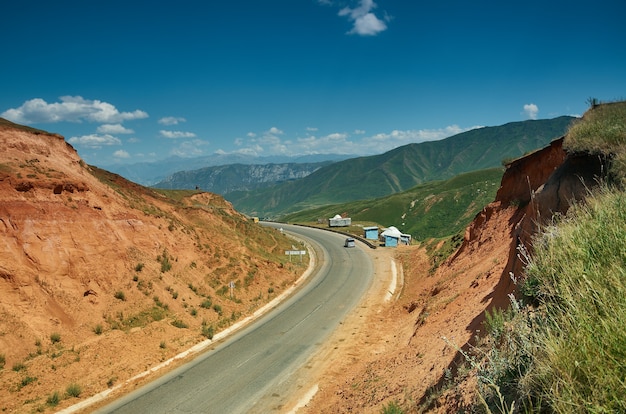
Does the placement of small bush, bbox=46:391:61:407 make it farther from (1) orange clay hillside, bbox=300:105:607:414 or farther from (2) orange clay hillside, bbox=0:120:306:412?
(1) orange clay hillside, bbox=300:105:607:414

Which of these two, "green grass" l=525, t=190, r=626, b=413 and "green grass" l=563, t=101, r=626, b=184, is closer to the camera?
"green grass" l=525, t=190, r=626, b=413

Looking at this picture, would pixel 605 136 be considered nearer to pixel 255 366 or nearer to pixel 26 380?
pixel 255 366

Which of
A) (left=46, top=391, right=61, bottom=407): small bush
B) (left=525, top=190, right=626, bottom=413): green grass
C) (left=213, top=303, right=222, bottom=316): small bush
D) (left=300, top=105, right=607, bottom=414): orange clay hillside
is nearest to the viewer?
(left=525, top=190, right=626, bottom=413): green grass

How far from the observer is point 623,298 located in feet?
12.0

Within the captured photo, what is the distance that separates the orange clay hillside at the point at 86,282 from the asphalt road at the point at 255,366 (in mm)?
2070

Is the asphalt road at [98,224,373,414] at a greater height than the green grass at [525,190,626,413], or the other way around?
the green grass at [525,190,626,413]

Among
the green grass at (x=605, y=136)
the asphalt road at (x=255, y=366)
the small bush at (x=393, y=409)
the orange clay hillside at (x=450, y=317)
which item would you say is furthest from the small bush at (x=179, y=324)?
the green grass at (x=605, y=136)

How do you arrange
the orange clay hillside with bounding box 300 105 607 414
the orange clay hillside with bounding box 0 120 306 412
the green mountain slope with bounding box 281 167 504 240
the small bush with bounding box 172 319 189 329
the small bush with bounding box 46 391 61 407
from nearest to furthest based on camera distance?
the orange clay hillside with bounding box 300 105 607 414
the small bush with bounding box 46 391 61 407
the orange clay hillside with bounding box 0 120 306 412
the small bush with bounding box 172 319 189 329
the green mountain slope with bounding box 281 167 504 240

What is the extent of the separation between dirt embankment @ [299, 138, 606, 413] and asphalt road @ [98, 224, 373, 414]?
202cm

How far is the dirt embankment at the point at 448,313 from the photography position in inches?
427

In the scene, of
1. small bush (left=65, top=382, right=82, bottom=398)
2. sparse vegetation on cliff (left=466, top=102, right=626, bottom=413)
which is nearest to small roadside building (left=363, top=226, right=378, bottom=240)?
small bush (left=65, top=382, right=82, bottom=398)

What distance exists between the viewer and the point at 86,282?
2292 centimetres

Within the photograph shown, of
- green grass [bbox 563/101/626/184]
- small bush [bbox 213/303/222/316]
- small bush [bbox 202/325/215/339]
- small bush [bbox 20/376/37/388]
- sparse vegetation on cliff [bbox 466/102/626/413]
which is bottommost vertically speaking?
small bush [bbox 202/325/215/339]

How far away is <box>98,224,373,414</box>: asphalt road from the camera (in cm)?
1614
